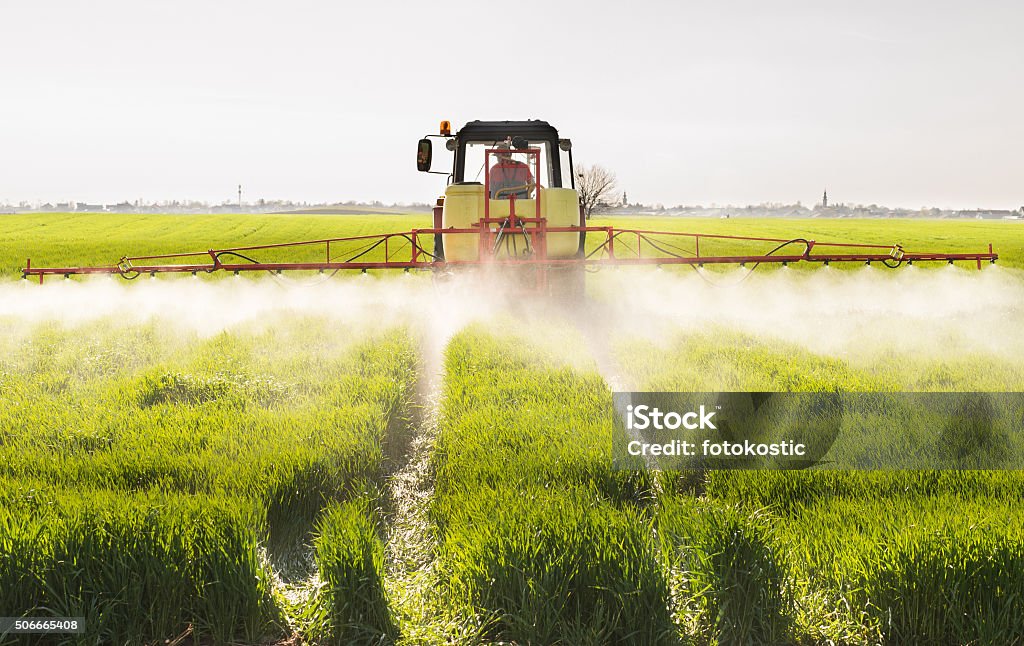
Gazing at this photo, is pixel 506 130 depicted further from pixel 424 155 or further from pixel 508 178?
pixel 424 155

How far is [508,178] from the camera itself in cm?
1127

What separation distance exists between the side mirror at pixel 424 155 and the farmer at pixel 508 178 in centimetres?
138

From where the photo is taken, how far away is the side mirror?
10086mm

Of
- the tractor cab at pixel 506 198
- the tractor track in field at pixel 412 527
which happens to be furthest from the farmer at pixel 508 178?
the tractor track in field at pixel 412 527

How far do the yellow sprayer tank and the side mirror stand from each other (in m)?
0.84

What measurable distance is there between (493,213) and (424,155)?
1.43 meters

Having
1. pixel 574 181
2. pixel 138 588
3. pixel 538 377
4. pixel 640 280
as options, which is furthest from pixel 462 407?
pixel 640 280

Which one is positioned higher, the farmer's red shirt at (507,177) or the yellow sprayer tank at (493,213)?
A: the farmer's red shirt at (507,177)

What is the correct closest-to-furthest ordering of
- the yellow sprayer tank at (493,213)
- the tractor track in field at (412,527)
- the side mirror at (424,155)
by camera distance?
1. the tractor track in field at (412,527)
2. the side mirror at (424,155)
3. the yellow sprayer tank at (493,213)

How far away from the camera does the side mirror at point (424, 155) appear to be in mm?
10086

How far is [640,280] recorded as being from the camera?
15.7 meters

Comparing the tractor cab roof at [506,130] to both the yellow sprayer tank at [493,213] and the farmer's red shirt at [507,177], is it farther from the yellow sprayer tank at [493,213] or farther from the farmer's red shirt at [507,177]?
the yellow sprayer tank at [493,213]

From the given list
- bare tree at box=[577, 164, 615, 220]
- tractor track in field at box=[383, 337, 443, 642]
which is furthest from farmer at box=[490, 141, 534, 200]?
Result: bare tree at box=[577, 164, 615, 220]

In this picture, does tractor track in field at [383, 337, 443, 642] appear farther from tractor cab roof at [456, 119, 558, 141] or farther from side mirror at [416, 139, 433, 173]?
tractor cab roof at [456, 119, 558, 141]
